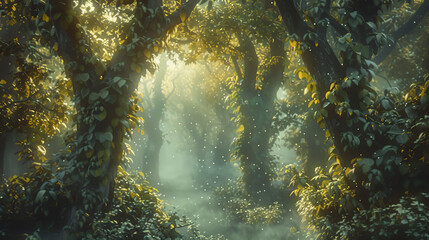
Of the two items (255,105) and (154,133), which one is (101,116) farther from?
(154,133)

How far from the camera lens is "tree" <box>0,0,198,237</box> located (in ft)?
18.0

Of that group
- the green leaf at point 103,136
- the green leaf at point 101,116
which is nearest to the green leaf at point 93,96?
the green leaf at point 101,116

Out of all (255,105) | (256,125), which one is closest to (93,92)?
(255,105)

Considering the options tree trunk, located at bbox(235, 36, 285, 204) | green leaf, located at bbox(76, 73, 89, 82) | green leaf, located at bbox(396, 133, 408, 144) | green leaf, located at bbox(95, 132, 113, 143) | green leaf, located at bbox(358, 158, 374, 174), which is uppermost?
tree trunk, located at bbox(235, 36, 285, 204)

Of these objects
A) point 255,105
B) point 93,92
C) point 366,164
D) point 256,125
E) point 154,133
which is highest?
point 154,133

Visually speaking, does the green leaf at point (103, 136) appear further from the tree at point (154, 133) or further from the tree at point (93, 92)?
the tree at point (154, 133)

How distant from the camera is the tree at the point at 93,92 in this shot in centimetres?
548

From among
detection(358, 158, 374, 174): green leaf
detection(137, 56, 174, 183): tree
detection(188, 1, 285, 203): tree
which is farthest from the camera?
detection(137, 56, 174, 183): tree

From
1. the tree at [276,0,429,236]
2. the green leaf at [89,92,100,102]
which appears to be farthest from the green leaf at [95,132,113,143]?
the tree at [276,0,429,236]

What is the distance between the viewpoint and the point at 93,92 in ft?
18.6

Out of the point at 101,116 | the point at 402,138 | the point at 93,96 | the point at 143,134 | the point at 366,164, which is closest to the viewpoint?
the point at 402,138

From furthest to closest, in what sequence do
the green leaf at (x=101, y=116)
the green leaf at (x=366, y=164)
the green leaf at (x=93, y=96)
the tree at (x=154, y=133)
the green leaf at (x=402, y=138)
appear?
1. the tree at (x=154, y=133)
2. the green leaf at (x=93, y=96)
3. the green leaf at (x=101, y=116)
4. the green leaf at (x=366, y=164)
5. the green leaf at (x=402, y=138)

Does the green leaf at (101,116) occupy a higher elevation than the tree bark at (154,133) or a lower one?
lower

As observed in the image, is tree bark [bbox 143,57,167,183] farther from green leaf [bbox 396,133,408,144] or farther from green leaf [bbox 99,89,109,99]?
green leaf [bbox 396,133,408,144]
